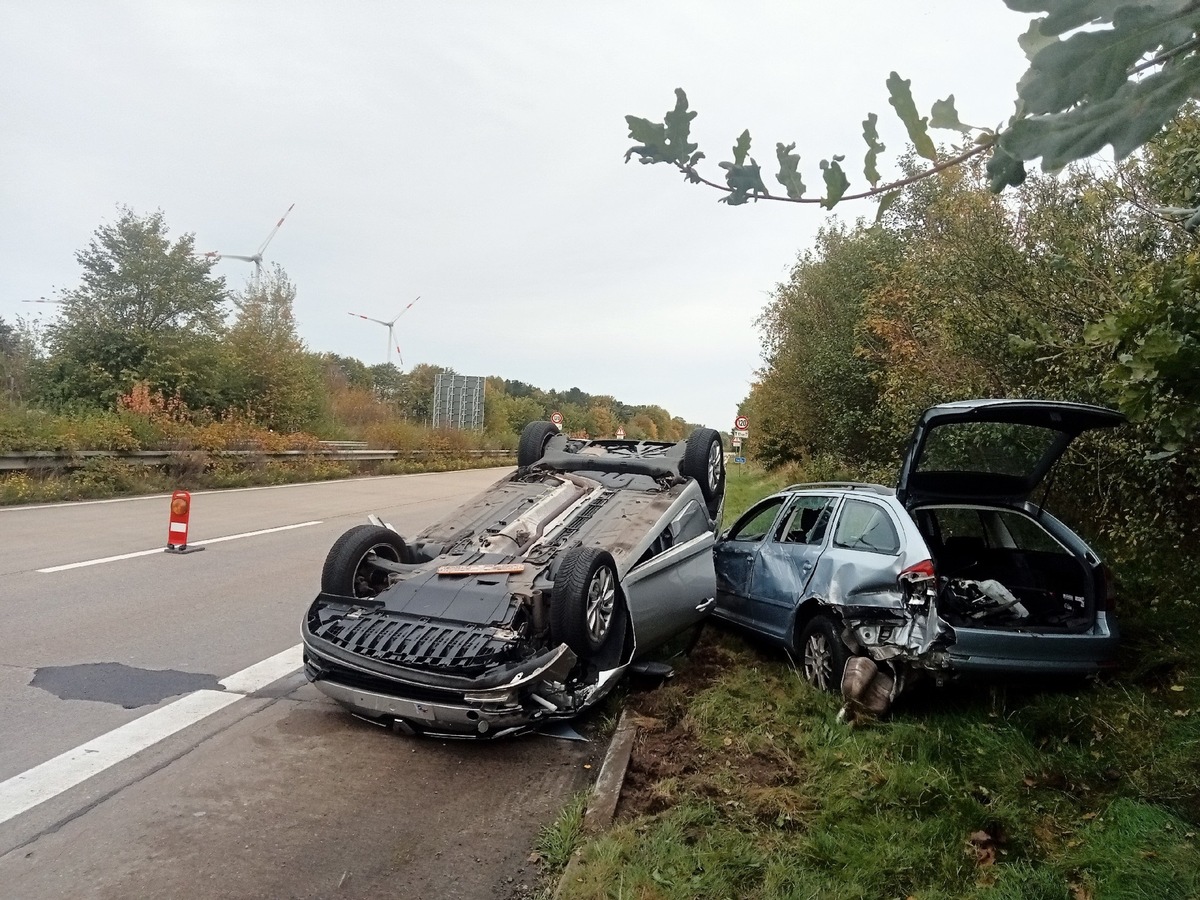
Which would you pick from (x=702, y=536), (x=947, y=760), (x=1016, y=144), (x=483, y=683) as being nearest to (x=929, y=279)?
(x=702, y=536)

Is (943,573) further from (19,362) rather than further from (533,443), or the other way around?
(19,362)

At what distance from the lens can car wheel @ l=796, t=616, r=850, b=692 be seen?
5.41 m

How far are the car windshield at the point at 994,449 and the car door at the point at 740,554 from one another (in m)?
1.37

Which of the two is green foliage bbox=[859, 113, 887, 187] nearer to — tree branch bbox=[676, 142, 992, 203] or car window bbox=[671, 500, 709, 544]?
tree branch bbox=[676, 142, 992, 203]

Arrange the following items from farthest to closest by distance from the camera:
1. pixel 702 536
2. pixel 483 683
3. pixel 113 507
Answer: pixel 113 507, pixel 702 536, pixel 483 683

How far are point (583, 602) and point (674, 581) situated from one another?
5.00 ft


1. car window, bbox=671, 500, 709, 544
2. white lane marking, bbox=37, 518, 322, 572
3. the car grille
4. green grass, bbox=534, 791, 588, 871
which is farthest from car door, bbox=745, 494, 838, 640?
white lane marking, bbox=37, 518, 322, 572

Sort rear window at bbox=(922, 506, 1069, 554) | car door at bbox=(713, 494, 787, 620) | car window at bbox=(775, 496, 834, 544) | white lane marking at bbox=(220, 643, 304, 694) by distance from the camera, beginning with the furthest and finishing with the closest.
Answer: car door at bbox=(713, 494, 787, 620) → car window at bbox=(775, 496, 834, 544) → rear window at bbox=(922, 506, 1069, 554) → white lane marking at bbox=(220, 643, 304, 694)

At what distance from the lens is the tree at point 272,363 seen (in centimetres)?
2630

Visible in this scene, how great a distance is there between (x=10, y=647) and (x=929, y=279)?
8.82 metres

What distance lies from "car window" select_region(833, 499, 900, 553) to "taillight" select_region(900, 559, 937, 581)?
0.68 ft

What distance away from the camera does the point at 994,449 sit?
6676mm

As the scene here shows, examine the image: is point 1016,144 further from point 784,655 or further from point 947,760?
point 784,655

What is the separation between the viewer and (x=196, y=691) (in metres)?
5.41
